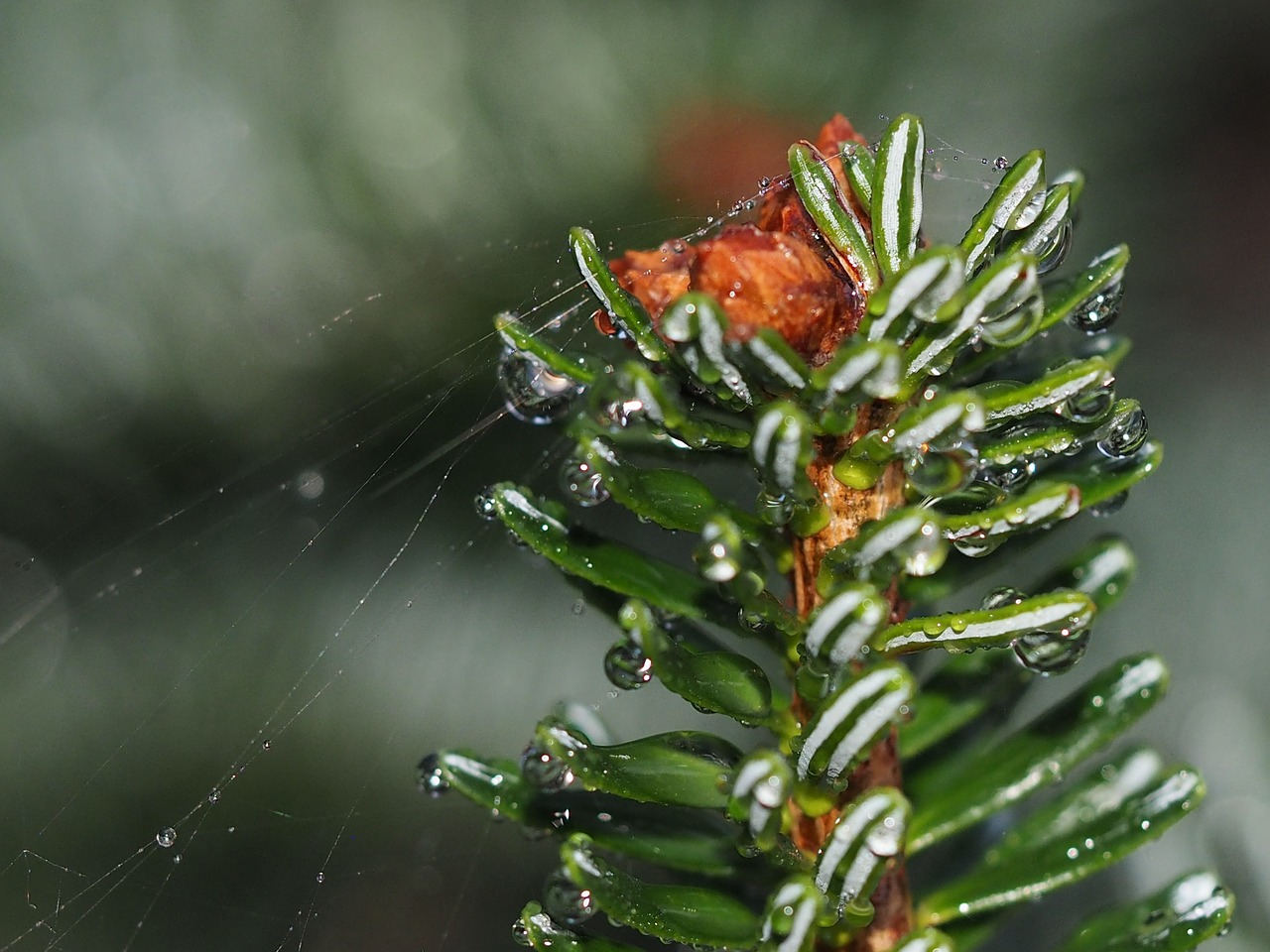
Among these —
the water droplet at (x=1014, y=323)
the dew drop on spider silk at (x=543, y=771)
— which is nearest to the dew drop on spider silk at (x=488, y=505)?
the dew drop on spider silk at (x=543, y=771)

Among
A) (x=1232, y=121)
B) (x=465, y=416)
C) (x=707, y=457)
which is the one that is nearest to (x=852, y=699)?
(x=707, y=457)

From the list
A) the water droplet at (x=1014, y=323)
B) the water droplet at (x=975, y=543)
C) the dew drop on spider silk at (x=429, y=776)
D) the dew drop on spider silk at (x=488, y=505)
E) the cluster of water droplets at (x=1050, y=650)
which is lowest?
the dew drop on spider silk at (x=429, y=776)

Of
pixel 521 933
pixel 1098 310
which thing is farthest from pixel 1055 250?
pixel 521 933

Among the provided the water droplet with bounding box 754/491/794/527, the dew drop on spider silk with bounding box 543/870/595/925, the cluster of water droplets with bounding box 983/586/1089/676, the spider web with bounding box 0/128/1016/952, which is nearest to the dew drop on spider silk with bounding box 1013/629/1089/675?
the cluster of water droplets with bounding box 983/586/1089/676

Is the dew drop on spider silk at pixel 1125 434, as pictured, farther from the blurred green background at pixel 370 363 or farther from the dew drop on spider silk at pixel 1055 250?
the blurred green background at pixel 370 363

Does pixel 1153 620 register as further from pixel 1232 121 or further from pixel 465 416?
pixel 465 416

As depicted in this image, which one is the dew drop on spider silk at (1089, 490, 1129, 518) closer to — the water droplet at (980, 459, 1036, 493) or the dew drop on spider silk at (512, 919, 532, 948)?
the water droplet at (980, 459, 1036, 493)
